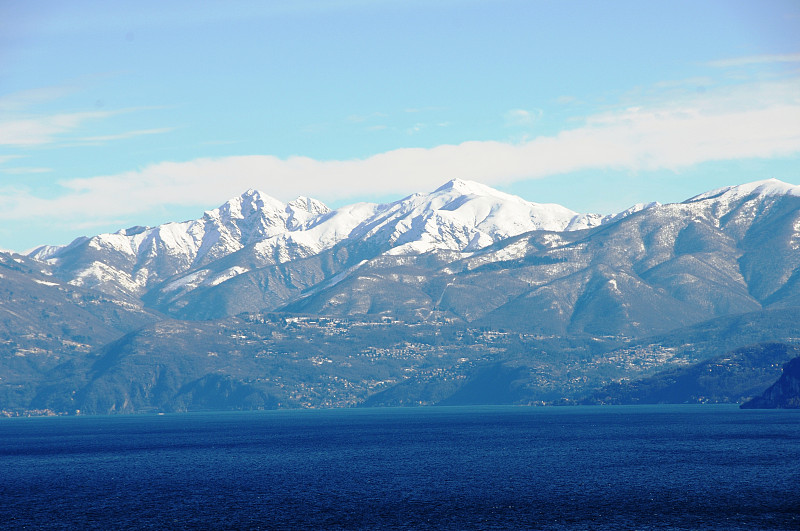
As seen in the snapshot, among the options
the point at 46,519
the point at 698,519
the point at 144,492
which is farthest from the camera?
the point at 144,492

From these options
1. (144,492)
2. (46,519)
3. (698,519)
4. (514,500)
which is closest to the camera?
(698,519)

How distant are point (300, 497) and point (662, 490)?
64029 mm

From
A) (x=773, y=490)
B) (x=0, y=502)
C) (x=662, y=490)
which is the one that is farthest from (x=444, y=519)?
(x=0, y=502)

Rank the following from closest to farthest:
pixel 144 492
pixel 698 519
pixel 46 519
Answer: pixel 698 519, pixel 46 519, pixel 144 492

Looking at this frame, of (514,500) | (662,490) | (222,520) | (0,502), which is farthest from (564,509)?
(0,502)

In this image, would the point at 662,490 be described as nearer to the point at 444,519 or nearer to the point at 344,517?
the point at 444,519

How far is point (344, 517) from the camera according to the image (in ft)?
536

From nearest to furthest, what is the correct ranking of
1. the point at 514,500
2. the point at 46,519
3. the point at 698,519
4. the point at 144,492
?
1. the point at 698,519
2. the point at 46,519
3. the point at 514,500
4. the point at 144,492

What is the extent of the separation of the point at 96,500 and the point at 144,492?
1232 cm

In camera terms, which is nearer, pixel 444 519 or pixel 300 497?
pixel 444 519

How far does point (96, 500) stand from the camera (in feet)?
614

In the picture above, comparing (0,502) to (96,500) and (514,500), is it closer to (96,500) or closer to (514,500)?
(96,500)

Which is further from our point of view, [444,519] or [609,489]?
[609,489]

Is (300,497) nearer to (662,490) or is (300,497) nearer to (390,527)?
(390,527)
